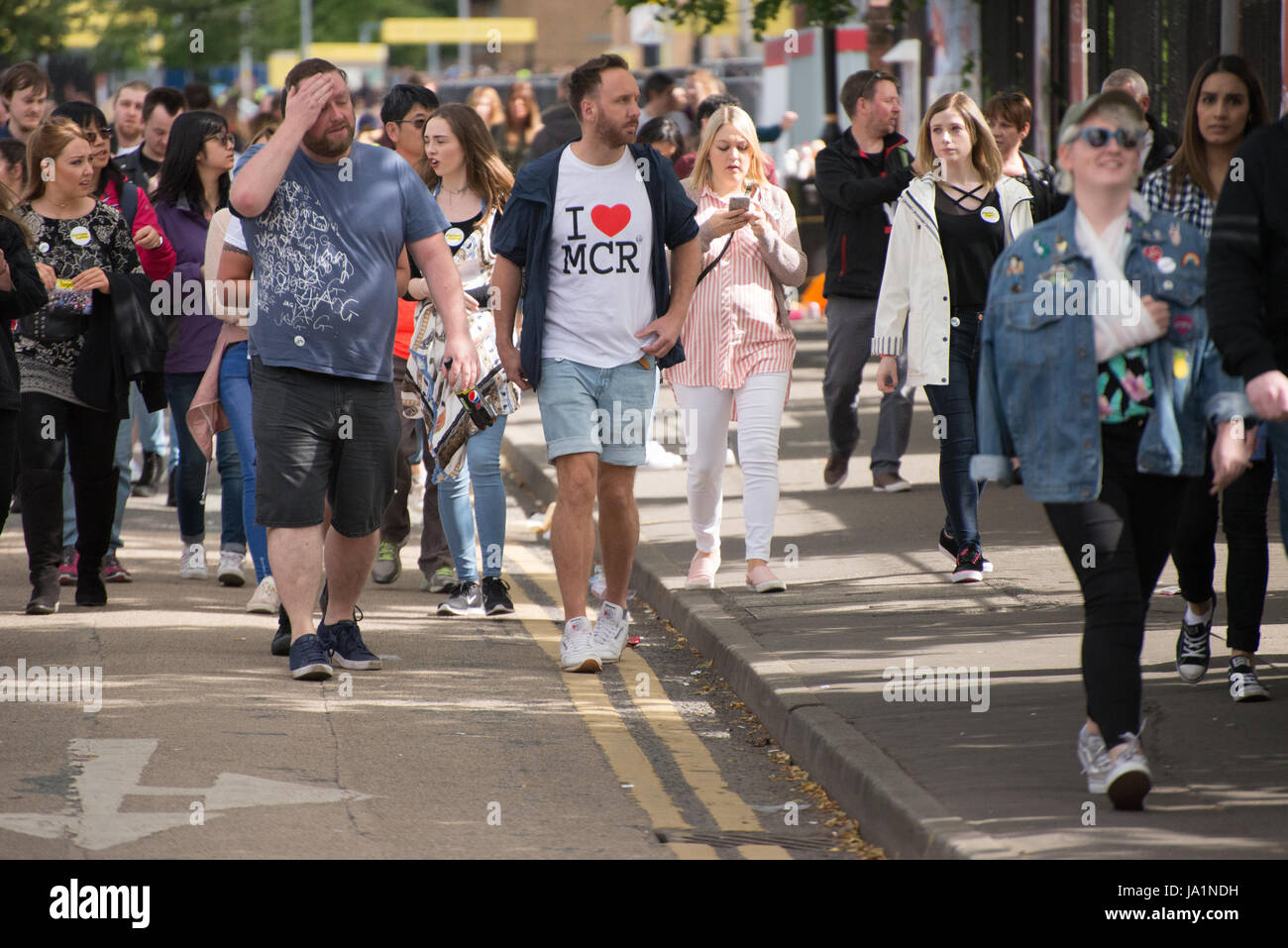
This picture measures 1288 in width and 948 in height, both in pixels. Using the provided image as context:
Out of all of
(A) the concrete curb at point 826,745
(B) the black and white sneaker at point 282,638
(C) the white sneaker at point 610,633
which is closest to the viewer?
(A) the concrete curb at point 826,745

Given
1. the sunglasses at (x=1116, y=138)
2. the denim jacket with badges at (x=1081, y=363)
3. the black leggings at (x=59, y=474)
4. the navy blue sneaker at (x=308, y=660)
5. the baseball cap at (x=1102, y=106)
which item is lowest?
the navy blue sneaker at (x=308, y=660)

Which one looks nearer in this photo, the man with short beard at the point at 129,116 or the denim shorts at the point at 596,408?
the denim shorts at the point at 596,408

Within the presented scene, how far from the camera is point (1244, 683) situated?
6203mm

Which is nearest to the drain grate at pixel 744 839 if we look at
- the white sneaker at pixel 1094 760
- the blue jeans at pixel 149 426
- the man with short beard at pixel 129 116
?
the white sneaker at pixel 1094 760

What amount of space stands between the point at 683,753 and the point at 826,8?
11319 millimetres

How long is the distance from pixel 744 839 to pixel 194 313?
5.30 m

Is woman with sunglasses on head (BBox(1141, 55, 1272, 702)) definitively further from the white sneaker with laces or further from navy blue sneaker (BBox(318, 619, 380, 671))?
navy blue sneaker (BBox(318, 619, 380, 671))

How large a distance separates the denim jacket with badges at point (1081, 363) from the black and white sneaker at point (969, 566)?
134 inches

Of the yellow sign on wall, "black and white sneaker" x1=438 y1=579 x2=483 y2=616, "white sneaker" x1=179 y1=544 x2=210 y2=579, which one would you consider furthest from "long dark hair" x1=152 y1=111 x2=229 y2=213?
the yellow sign on wall

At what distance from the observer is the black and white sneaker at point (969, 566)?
8.53 m

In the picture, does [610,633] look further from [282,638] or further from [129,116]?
[129,116]

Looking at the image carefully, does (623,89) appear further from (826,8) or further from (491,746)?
(826,8)

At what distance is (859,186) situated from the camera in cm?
1052

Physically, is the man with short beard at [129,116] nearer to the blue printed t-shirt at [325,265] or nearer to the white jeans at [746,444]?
the white jeans at [746,444]
